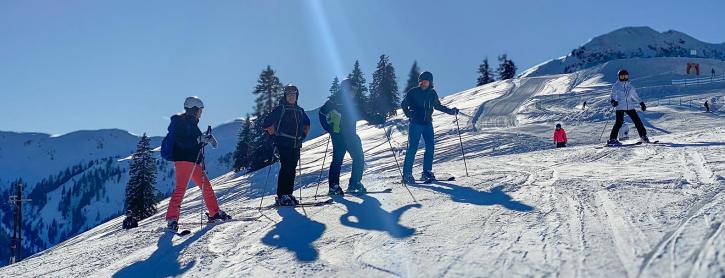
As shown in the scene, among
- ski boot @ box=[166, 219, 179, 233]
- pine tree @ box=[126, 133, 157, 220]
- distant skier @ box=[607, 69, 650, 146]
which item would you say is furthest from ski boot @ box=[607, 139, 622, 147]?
pine tree @ box=[126, 133, 157, 220]

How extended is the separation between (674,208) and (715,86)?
123ft

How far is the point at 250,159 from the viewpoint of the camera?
4788 cm

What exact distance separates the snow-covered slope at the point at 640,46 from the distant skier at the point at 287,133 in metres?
107

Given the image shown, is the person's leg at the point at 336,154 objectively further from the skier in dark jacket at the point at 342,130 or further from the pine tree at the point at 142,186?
the pine tree at the point at 142,186

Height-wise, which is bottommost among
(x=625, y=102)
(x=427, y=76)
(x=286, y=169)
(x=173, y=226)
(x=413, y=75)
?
(x=173, y=226)

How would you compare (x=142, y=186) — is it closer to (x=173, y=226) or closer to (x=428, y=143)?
(x=428, y=143)

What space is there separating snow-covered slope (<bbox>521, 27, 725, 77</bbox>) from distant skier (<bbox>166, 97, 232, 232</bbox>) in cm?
10811

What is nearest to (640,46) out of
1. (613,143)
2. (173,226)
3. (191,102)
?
(613,143)

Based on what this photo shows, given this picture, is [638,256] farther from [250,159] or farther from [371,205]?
[250,159]

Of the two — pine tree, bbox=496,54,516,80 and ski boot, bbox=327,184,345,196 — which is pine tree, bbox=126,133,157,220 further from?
pine tree, bbox=496,54,516,80

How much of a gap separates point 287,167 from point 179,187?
175 centimetres

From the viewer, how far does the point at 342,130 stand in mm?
9648

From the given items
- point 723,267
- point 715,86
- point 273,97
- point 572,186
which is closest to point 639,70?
point 715,86

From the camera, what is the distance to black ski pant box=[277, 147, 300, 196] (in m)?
8.75
